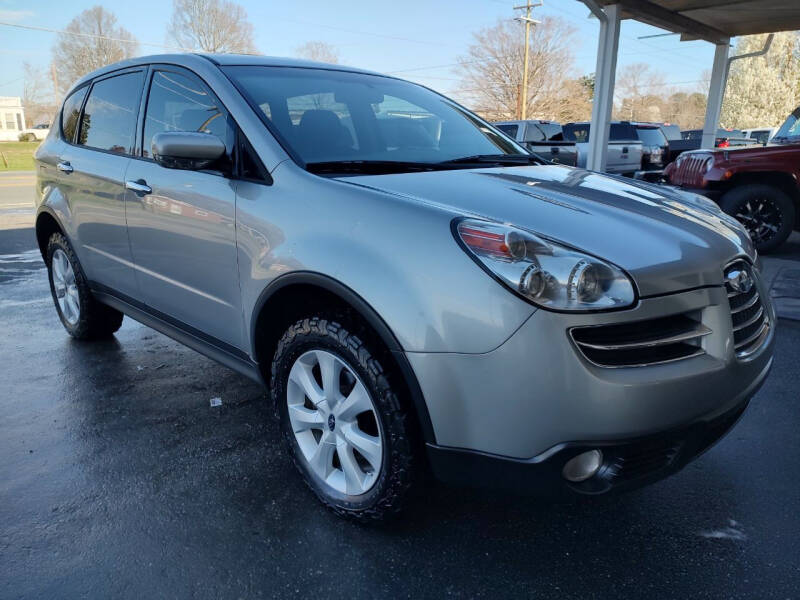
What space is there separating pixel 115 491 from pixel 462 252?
1.83 metres

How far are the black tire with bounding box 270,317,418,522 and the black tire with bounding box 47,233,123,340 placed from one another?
231 centimetres

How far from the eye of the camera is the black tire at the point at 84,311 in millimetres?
4043

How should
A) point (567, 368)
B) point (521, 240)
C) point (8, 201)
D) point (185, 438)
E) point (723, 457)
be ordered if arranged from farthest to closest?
point (8, 201) < point (185, 438) < point (723, 457) < point (521, 240) < point (567, 368)

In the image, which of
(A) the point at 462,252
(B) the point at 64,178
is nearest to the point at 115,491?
(A) the point at 462,252

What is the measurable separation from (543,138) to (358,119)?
13.2 meters

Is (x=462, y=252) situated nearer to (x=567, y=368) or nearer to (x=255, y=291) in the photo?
(x=567, y=368)

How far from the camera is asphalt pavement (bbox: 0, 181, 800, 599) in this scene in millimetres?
2016

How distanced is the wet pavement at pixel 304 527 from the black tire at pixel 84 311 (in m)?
0.99

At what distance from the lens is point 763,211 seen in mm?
7410

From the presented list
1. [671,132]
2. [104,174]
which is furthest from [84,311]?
[671,132]

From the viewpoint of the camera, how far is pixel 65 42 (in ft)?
144

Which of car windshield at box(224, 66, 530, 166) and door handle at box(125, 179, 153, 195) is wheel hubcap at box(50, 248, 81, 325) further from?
car windshield at box(224, 66, 530, 166)

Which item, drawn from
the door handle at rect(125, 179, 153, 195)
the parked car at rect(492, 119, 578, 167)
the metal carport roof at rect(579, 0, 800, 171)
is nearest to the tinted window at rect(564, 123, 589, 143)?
the parked car at rect(492, 119, 578, 167)

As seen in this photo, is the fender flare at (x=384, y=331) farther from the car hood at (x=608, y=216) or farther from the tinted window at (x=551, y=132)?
the tinted window at (x=551, y=132)
